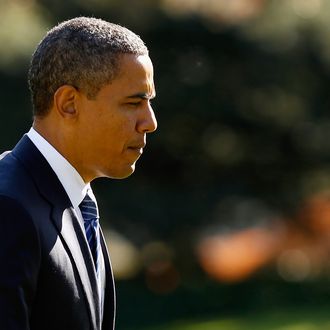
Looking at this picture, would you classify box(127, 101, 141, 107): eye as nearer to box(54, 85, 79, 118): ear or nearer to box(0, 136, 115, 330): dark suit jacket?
box(54, 85, 79, 118): ear

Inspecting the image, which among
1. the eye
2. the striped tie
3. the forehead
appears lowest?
the striped tie

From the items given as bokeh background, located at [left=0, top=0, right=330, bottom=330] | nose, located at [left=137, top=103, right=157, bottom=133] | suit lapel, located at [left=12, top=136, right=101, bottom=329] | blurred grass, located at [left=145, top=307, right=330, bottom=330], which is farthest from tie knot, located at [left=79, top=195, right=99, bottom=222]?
blurred grass, located at [left=145, top=307, right=330, bottom=330]

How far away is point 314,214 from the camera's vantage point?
36.4 feet

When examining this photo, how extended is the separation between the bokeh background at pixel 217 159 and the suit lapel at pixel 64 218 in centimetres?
672

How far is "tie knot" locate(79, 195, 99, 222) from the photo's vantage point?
2957mm

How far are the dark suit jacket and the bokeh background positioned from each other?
6756 mm

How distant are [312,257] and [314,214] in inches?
32.8

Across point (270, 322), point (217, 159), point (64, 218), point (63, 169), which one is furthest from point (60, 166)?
point (270, 322)

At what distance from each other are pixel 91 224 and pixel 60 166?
0.65 feet

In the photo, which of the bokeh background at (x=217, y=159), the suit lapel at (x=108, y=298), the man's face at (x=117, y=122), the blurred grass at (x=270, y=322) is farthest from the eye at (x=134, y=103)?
the blurred grass at (x=270, y=322)

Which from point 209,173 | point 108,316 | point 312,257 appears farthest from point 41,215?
point 312,257

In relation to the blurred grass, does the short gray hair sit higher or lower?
higher

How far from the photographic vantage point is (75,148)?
113 inches

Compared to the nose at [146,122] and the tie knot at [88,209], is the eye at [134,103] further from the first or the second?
the tie knot at [88,209]
